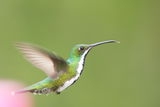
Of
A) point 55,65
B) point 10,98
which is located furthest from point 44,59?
point 10,98

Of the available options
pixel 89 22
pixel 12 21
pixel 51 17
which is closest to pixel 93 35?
pixel 89 22

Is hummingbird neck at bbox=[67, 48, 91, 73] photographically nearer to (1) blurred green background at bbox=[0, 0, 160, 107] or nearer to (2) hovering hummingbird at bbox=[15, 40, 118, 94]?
(2) hovering hummingbird at bbox=[15, 40, 118, 94]

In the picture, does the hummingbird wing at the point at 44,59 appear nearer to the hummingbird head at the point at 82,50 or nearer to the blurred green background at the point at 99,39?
the hummingbird head at the point at 82,50

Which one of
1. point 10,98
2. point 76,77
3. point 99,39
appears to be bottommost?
point 99,39

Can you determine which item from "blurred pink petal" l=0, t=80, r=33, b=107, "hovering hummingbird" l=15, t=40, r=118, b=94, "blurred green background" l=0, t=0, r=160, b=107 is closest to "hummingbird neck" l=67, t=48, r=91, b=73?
"hovering hummingbird" l=15, t=40, r=118, b=94

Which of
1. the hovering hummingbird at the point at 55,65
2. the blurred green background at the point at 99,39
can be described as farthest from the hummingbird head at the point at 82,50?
the blurred green background at the point at 99,39

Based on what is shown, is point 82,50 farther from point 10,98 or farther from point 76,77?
point 10,98

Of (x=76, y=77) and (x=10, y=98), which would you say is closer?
(x=76, y=77)
